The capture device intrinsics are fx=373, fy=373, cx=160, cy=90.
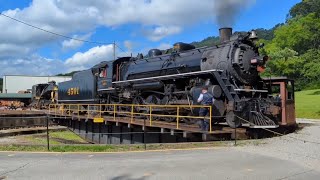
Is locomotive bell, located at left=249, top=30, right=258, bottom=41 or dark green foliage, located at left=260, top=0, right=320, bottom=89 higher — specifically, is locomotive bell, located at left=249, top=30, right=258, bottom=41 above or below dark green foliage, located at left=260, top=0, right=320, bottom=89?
below

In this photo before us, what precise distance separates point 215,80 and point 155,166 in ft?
22.5

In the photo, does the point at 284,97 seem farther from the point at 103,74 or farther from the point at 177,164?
the point at 103,74

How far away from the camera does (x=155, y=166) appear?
9617 mm

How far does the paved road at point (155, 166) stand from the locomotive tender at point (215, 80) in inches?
134

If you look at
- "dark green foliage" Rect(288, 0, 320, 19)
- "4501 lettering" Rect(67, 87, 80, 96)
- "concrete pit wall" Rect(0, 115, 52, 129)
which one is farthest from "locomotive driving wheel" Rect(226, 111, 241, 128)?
"dark green foliage" Rect(288, 0, 320, 19)

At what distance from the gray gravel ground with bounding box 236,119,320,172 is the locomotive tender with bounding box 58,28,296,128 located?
96 centimetres

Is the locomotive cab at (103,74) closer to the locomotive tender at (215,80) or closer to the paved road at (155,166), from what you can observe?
the locomotive tender at (215,80)

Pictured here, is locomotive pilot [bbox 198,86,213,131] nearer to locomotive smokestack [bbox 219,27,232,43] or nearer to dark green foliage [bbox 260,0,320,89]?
locomotive smokestack [bbox 219,27,232,43]

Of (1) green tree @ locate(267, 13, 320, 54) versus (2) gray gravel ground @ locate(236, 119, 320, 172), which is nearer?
(2) gray gravel ground @ locate(236, 119, 320, 172)

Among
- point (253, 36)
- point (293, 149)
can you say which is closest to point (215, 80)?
point (253, 36)

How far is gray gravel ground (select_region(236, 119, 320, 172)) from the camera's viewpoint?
10289 millimetres

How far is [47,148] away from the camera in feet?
44.1

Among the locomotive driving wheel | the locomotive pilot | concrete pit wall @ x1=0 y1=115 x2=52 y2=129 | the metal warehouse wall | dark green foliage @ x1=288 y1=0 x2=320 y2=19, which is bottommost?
concrete pit wall @ x1=0 y1=115 x2=52 y2=129

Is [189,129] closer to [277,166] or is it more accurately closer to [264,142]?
[264,142]
